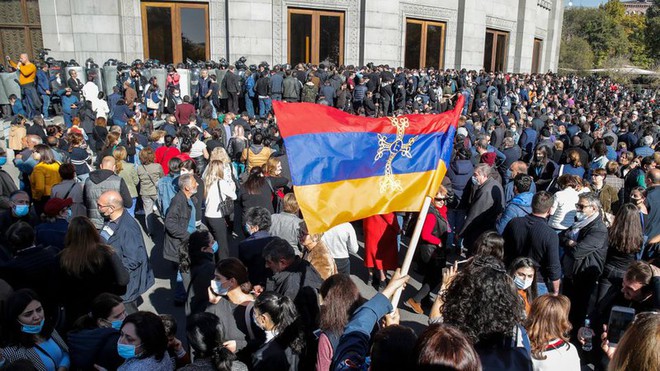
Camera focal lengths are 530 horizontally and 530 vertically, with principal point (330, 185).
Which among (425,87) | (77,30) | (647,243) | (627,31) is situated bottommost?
(647,243)

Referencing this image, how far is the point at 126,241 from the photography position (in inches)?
206

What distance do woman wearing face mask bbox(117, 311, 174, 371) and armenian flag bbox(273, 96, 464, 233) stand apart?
1274 millimetres

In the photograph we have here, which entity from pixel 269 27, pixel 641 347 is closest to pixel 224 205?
pixel 641 347

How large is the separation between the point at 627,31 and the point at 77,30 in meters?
84.0

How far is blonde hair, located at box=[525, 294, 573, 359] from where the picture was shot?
3508 millimetres

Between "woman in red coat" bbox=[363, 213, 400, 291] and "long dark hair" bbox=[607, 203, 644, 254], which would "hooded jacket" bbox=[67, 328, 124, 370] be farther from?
"long dark hair" bbox=[607, 203, 644, 254]

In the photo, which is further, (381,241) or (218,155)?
(218,155)

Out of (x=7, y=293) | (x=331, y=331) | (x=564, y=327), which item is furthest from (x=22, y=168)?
(x=564, y=327)

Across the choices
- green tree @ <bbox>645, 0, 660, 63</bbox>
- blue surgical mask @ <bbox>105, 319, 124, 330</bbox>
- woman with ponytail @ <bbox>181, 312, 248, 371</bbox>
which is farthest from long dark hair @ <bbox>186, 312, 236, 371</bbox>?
green tree @ <bbox>645, 0, 660, 63</bbox>

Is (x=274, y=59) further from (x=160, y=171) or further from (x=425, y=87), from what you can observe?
(x=160, y=171)

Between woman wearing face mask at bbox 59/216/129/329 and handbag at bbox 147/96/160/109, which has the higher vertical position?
handbag at bbox 147/96/160/109

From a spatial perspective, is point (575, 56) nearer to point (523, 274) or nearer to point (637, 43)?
point (637, 43)

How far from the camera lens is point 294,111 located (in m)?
3.99

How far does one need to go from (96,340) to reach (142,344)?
0.59 metres
